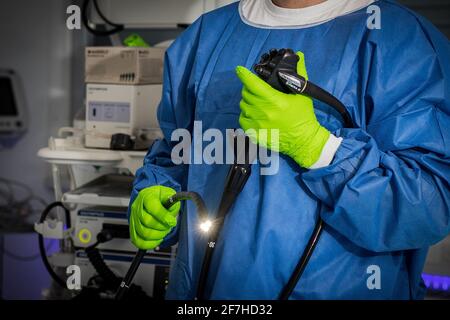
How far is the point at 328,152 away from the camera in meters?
0.74

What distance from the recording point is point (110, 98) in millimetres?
1473

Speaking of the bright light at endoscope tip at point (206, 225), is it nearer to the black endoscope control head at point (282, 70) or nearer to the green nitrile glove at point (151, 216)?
the green nitrile glove at point (151, 216)

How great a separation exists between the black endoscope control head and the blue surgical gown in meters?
0.13

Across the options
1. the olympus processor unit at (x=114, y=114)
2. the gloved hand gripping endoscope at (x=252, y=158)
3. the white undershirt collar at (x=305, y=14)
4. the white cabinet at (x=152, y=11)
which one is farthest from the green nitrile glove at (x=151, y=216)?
the white cabinet at (x=152, y=11)

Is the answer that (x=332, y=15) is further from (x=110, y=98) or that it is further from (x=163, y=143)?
(x=110, y=98)

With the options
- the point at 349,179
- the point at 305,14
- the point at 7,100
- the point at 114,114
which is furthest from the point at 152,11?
the point at 349,179

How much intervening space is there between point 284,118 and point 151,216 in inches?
14.5

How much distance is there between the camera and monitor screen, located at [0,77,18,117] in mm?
2072

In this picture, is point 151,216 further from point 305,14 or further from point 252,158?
point 305,14

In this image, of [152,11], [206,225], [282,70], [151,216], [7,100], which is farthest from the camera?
[7,100]

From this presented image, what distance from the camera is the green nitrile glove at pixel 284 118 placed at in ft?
2.31

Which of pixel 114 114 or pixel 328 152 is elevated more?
pixel 328 152

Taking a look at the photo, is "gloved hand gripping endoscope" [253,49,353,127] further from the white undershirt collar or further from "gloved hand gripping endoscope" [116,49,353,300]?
the white undershirt collar
